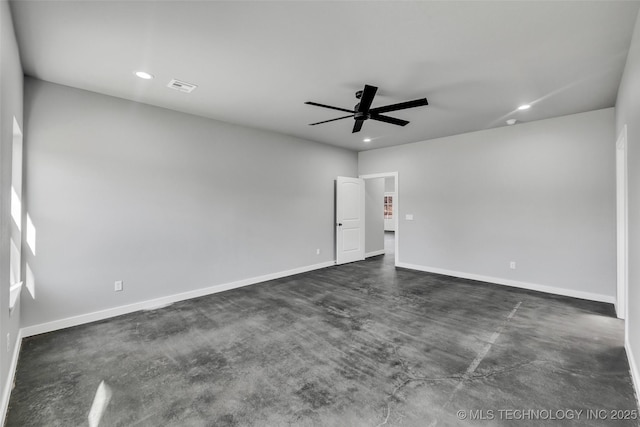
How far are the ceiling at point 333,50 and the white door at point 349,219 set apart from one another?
110 inches

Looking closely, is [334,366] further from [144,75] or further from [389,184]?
[389,184]

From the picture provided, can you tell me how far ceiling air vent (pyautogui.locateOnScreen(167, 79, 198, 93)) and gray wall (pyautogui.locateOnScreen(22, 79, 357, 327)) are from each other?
32.2 inches

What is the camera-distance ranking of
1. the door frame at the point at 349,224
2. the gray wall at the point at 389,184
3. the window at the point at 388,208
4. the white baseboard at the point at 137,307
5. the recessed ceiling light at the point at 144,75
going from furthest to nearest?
the window at the point at 388,208 → the gray wall at the point at 389,184 → the door frame at the point at 349,224 → the white baseboard at the point at 137,307 → the recessed ceiling light at the point at 144,75

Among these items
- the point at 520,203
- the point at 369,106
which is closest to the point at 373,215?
the point at 520,203

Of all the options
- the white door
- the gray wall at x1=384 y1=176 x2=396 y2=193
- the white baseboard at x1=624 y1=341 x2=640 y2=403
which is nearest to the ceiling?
the white baseboard at x1=624 y1=341 x2=640 y2=403

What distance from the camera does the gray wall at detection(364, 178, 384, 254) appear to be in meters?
7.22

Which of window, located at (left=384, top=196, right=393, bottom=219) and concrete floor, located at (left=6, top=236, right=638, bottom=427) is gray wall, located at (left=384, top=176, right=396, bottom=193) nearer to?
window, located at (left=384, top=196, right=393, bottom=219)

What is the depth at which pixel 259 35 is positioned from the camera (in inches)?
88.7

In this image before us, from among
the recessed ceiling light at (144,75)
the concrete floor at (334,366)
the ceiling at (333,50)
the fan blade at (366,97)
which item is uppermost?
the recessed ceiling light at (144,75)

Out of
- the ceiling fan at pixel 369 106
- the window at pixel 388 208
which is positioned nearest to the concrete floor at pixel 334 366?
the ceiling fan at pixel 369 106

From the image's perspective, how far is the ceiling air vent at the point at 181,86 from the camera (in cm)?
306

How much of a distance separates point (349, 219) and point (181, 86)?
430 centimetres

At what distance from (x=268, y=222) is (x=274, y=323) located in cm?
218

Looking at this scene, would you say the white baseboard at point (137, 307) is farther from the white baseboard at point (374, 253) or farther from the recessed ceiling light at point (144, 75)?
the recessed ceiling light at point (144, 75)
